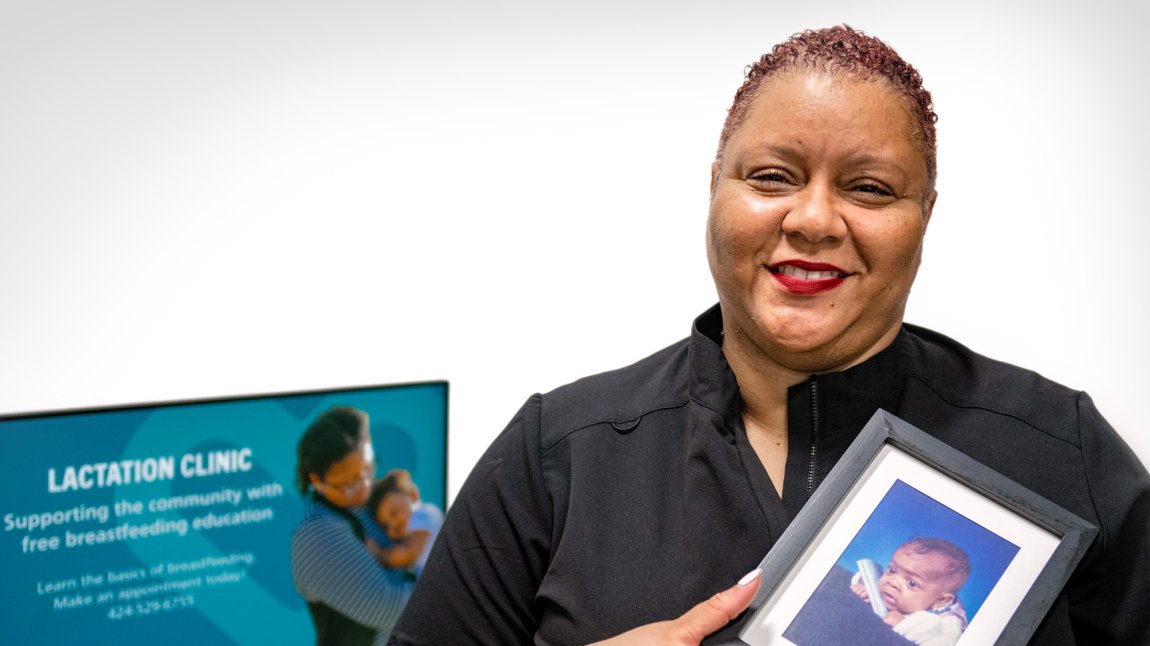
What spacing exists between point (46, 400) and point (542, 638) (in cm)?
119

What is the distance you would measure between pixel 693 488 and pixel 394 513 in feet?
2.88

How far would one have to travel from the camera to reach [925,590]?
1.01 metres

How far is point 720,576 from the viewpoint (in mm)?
1097

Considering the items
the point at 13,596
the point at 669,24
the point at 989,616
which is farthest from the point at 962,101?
the point at 13,596

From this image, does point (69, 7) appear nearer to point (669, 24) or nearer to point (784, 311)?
point (669, 24)

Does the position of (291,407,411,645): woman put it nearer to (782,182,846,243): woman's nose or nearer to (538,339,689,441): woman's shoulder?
(538,339,689,441): woman's shoulder

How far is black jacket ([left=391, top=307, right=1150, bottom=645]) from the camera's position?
108 cm

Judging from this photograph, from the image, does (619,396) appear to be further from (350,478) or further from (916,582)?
(350,478)

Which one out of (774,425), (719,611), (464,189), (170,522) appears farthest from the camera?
(464,189)

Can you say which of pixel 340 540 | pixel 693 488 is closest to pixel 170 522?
pixel 340 540

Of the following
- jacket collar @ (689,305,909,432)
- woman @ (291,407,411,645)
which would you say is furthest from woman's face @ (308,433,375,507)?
jacket collar @ (689,305,909,432)

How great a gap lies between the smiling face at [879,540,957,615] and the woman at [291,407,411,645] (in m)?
1.07

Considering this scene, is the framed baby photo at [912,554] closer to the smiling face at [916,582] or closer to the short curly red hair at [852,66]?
the smiling face at [916,582]

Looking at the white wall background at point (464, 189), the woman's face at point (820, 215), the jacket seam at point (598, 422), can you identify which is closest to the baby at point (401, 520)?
the white wall background at point (464, 189)
